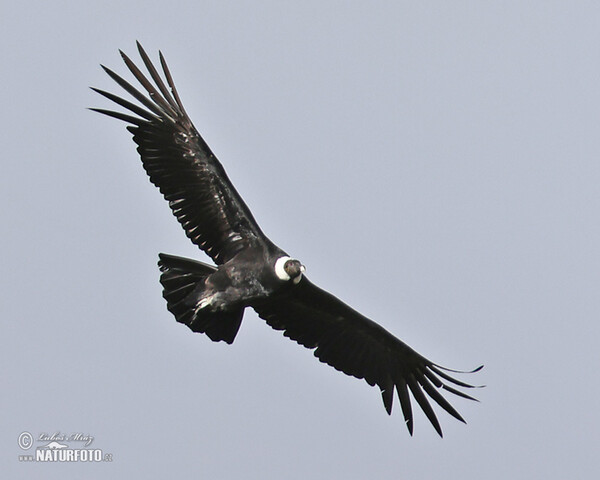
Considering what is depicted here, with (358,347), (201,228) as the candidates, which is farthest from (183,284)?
(358,347)

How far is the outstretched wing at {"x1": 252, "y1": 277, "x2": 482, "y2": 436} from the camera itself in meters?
18.8

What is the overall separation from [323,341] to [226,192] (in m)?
2.79

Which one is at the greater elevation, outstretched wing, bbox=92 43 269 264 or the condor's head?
outstretched wing, bbox=92 43 269 264

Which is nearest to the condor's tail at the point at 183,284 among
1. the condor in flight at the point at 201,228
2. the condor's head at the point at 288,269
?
the condor in flight at the point at 201,228

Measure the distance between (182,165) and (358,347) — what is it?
12.4 feet

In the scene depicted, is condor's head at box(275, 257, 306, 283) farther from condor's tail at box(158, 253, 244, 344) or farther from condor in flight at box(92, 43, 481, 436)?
condor's tail at box(158, 253, 244, 344)

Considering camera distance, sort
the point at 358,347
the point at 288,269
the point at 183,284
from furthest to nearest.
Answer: the point at 358,347 → the point at 183,284 → the point at 288,269

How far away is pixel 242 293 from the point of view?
57.7 feet

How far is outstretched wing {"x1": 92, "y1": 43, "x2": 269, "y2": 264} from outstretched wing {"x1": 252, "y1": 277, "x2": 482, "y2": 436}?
1.25 m

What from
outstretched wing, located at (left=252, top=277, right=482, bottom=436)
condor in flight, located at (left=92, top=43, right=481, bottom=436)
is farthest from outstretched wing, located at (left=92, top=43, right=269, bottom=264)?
outstretched wing, located at (left=252, top=277, right=482, bottom=436)

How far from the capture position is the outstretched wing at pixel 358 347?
18781mm

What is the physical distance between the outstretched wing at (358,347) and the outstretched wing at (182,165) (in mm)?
1251

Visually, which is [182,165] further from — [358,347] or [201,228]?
[358,347]

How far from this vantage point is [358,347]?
19.3m
